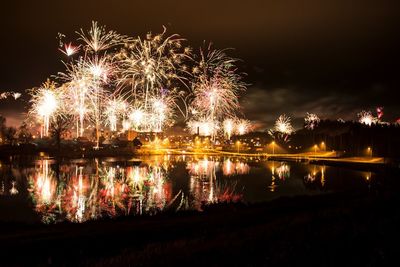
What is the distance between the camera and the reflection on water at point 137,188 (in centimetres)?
2791

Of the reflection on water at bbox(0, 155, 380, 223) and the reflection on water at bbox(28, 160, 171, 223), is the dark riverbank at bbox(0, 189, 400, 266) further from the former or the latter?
the reflection on water at bbox(0, 155, 380, 223)

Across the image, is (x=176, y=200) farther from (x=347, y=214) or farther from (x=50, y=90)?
(x=50, y=90)

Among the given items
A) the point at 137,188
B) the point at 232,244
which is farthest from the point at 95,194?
the point at 232,244

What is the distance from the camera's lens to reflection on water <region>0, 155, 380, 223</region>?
1099 inches

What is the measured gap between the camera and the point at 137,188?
123ft

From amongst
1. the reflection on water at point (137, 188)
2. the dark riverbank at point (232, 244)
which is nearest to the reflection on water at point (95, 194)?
the reflection on water at point (137, 188)

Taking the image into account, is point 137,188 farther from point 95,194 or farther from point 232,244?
point 232,244

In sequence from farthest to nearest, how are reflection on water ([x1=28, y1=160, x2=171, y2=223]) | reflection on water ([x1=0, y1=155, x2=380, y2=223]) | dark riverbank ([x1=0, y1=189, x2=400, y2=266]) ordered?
reflection on water ([x1=0, y1=155, x2=380, y2=223])
reflection on water ([x1=28, y1=160, x2=171, y2=223])
dark riverbank ([x1=0, y1=189, x2=400, y2=266])

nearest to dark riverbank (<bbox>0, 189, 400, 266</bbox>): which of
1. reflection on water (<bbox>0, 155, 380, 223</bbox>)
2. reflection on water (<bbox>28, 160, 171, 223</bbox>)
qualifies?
reflection on water (<bbox>28, 160, 171, 223</bbox>)

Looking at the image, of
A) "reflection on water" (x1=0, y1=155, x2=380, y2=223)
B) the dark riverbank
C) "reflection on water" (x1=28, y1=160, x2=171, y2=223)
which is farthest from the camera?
"reflection on water" (x1=0, y1=155, x2=380, y2=223)

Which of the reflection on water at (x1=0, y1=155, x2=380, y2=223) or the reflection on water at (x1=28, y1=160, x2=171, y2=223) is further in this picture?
the reflection on water at (x1=0, y1=155, x2=380, y2=223)

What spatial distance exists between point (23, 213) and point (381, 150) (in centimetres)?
7543

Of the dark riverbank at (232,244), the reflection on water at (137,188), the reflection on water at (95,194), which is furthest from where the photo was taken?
the reflection on water at (137,188)

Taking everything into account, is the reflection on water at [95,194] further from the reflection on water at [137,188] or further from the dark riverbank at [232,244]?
the dark riverbank at [232,244]
